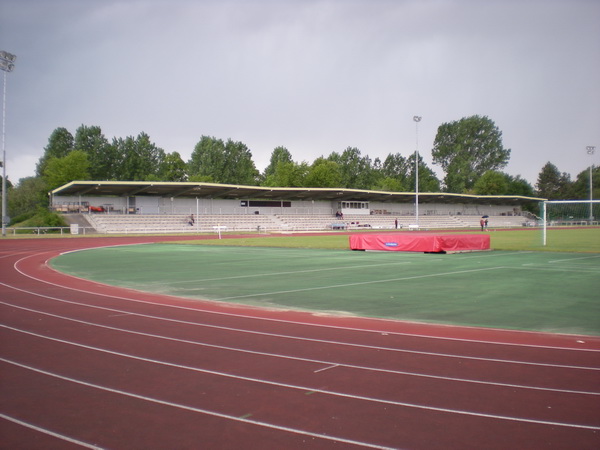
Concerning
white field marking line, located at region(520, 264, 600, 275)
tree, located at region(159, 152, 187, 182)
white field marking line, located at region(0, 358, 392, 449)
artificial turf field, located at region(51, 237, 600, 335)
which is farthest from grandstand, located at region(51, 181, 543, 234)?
white field marking line, located at region(0, 358, 392, 449)

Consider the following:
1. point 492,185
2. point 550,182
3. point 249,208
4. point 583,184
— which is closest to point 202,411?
point 249,208

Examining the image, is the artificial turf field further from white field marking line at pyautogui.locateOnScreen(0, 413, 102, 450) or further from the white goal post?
the white goal post

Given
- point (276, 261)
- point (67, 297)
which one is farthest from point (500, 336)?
point (276, 261)

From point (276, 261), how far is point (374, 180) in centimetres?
10630

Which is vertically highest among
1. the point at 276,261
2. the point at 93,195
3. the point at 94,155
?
the point at 94,155

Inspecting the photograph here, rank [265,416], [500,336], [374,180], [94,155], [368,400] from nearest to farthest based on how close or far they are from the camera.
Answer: [265,416] → [368,400] → [500,336] → [94,155] → [374,180]

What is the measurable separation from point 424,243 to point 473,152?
115659 mm

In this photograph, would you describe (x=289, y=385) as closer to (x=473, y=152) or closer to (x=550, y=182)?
(x=473, y=152)

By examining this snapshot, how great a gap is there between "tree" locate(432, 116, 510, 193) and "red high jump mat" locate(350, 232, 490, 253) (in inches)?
4202

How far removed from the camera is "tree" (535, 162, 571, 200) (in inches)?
5536

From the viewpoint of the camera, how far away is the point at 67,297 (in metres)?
12.6

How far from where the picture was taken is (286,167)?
340ft

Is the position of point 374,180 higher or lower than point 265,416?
higher

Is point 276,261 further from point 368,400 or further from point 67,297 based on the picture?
point 368,400
